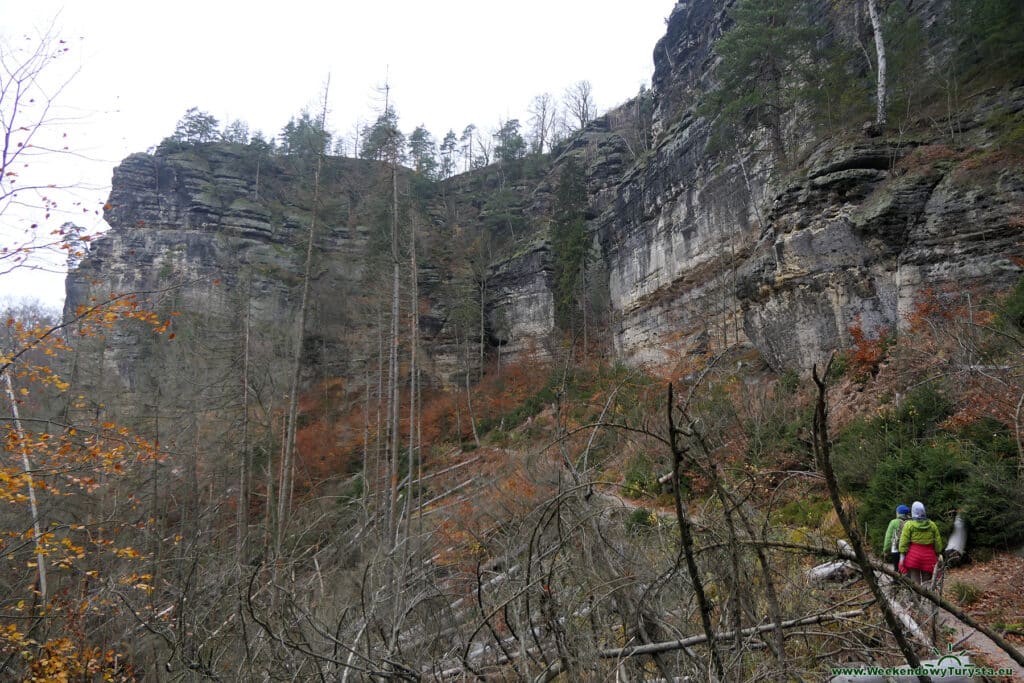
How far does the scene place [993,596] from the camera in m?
4.79

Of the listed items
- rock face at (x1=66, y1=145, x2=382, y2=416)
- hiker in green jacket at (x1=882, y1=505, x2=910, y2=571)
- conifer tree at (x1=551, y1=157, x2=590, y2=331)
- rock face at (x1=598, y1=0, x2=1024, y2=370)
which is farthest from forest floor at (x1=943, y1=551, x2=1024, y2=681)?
rock face at (x1=66, y1=145, x2=382, y2=416)

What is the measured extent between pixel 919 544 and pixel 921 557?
122mm

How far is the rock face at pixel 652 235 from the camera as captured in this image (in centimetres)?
1115

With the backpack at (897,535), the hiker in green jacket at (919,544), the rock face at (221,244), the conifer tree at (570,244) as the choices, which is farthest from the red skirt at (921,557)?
the rock face at (221,244)

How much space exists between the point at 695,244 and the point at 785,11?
8.20m

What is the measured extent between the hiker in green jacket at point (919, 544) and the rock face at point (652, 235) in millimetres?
6963

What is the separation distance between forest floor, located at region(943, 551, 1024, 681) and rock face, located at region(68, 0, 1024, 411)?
653cm

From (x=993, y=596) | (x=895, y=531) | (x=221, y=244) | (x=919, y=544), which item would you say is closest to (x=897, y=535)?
(x=895, y=531)

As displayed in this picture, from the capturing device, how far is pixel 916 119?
13.1 metres

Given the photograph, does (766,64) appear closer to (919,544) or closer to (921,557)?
(919,544)

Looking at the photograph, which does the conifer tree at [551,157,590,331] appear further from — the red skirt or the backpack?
the red skirt

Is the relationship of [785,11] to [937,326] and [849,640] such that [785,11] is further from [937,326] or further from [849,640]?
[849,640]

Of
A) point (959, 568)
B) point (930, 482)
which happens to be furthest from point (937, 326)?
point (959, 568)

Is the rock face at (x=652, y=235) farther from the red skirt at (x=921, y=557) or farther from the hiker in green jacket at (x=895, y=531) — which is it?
the red skirt at (x=921, y=557)
